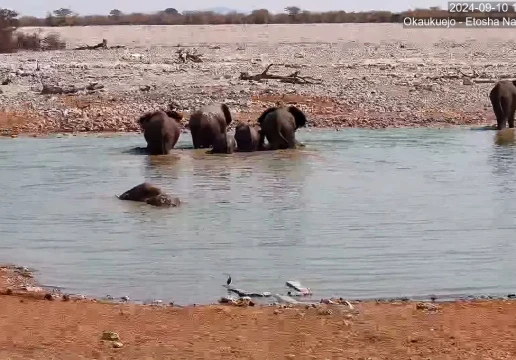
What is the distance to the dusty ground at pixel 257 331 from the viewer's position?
20.5 feet

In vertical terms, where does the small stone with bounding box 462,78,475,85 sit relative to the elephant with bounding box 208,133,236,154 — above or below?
above

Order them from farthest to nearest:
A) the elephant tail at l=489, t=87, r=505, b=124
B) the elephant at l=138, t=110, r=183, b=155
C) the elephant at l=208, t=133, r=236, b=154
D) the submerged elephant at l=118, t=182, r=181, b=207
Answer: the elephant tail at l=489, t=87, r=505, b=124, the elephant at l=208, t=133, r=236, b=154, the elephant at l=138, t=110, r=183, b=155, the submerged elephant at l=118, t=182, r=181, b=207

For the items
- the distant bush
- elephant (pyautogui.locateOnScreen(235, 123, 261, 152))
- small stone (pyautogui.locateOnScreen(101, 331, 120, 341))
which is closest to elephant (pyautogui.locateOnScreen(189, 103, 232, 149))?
elephant (pyautogui.locateOnScreen(235, 123, 261, 152))

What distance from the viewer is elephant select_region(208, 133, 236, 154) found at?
18219 mm

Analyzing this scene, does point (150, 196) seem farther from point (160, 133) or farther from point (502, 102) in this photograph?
point (502, 102)

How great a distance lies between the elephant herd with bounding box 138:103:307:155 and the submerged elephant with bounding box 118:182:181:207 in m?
4.92

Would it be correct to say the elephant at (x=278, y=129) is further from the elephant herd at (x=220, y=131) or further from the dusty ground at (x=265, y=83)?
the dusty ground at (x=265, y=83)

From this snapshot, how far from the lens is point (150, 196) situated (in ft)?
42.2

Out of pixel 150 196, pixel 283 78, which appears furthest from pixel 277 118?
pixel 283 78

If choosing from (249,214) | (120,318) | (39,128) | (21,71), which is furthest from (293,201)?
(21,71)

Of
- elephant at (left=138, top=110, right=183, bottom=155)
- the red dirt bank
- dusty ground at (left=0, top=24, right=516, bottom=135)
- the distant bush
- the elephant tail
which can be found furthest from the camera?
the distant bush

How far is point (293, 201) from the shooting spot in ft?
42.7

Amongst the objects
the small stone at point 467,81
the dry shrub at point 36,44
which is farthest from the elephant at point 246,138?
the dry shrub at point 36,44

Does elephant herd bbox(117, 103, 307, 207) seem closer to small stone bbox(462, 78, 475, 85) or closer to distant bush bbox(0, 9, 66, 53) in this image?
small stone bbox(462, 78, 475, 85)
